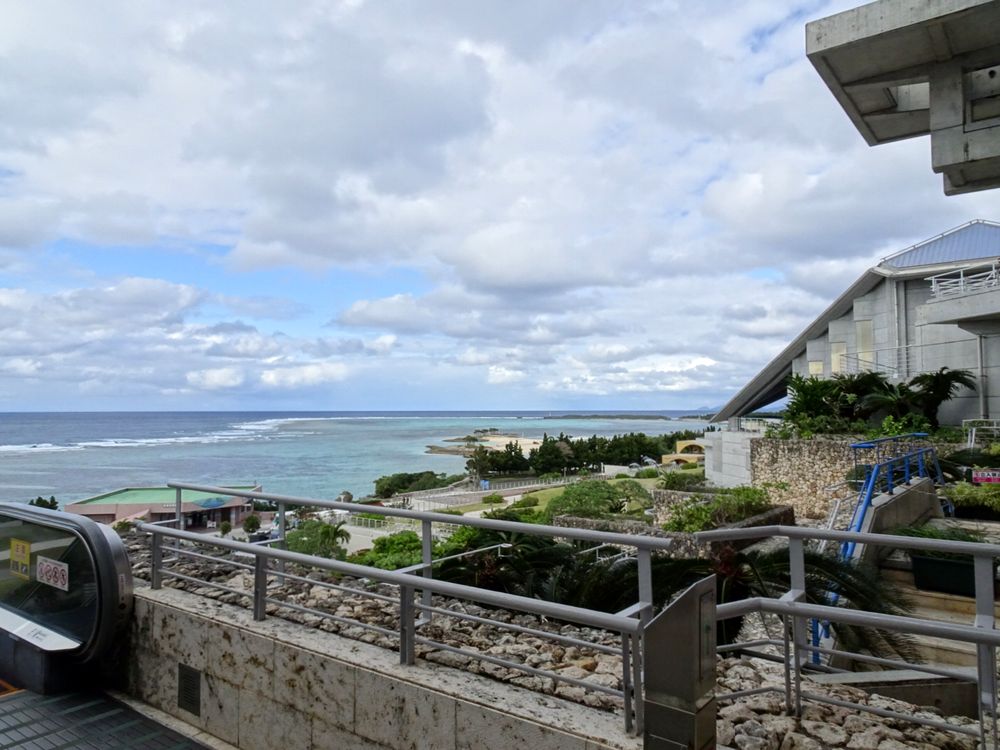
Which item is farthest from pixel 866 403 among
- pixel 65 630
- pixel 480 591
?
pixel 65 630

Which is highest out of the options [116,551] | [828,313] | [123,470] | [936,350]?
[828,313]

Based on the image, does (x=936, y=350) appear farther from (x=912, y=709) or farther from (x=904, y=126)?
(x=912, y=709)

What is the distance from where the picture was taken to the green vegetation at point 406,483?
5014 cm

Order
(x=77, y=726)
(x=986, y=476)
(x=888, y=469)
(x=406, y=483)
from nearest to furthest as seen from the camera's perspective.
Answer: (x=77, y=726), (x=888, y=469), (x=986, y=476), (x=406, y=483)

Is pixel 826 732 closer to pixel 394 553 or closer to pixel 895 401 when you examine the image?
pixel 394 553

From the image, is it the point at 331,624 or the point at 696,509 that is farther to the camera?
the point at 696,509

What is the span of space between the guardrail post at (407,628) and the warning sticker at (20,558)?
368cm

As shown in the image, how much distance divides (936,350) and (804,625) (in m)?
26.6

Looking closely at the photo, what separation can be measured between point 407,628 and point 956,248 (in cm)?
3318

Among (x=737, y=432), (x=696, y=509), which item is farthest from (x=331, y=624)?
(x=737, y=432)

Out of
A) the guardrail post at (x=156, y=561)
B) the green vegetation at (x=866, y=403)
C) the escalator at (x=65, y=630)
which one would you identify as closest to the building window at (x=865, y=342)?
the green vegetation at (x=866, y=403)

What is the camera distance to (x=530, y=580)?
261 inches

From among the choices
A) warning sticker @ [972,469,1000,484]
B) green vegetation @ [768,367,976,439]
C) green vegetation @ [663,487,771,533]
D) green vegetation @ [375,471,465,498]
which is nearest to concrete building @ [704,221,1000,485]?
green vegetation @ [768,367,976,439]

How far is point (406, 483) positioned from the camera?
5456cm
